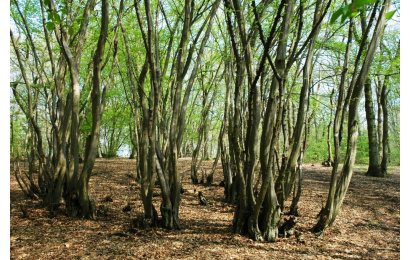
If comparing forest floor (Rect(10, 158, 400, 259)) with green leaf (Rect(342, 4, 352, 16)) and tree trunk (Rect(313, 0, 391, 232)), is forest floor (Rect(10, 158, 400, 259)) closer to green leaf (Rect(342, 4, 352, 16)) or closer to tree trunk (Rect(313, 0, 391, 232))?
tree trunk (Rect(313, 0, 391, 232))

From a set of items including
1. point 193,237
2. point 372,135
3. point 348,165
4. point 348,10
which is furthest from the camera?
point 372,135

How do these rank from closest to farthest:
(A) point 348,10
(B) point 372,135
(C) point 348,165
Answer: (A) point 348,10 → (C) point 348,165 → (B) point 372,135

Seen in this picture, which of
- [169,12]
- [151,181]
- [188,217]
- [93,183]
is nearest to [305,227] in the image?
[188,217]

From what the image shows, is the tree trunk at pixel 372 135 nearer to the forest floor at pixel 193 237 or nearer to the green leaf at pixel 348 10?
the forest floor at pixel 193 237

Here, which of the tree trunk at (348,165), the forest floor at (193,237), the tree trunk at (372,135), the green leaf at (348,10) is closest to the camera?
the green leaf at (348,10)

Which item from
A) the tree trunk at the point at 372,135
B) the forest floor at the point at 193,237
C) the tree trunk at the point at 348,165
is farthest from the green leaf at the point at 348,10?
the tree trunk at the point at 372,135

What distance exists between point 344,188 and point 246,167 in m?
1.48

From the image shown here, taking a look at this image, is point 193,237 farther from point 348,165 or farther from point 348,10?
point 348,10

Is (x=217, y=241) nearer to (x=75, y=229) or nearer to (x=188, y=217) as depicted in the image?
(x=188, y=217)

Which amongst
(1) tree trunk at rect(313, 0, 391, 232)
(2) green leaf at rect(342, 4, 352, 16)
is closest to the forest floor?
(1) tree trunk at rect(313, 0, 391, 232)

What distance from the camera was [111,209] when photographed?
5398 millimetres

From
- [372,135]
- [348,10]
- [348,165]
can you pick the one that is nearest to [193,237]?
[348,165]

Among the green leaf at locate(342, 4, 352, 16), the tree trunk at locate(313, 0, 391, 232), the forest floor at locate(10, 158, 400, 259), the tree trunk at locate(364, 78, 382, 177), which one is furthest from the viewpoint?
the tree trunk at locate(364, 78, 382, 177)

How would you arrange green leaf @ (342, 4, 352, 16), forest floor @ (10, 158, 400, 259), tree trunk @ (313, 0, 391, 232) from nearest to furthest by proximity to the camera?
green leaf @ (342, 4, 352, 16) → forest floor @ (10, 158, 400, 259) → tree trunk @ (313, 0, 391, 232)
